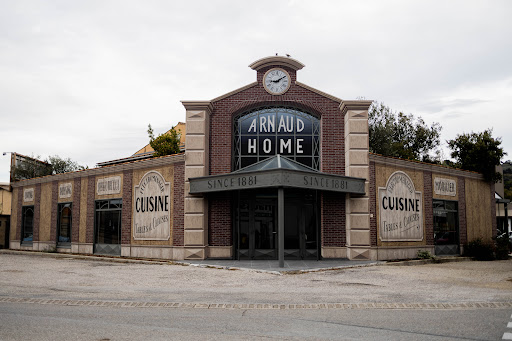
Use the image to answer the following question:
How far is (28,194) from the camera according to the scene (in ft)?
100

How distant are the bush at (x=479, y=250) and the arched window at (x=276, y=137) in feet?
31.5

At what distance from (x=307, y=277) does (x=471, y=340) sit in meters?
8.40

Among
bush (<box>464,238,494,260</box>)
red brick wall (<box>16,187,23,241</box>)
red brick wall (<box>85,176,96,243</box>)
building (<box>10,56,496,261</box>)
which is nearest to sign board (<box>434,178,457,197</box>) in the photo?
building (<box>10,56,496,261</box>)

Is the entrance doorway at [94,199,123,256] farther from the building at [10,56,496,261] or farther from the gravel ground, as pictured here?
the gravel ground

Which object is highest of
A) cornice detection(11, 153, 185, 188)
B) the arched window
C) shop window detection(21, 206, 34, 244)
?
the arched window

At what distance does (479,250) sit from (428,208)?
3872 millimetres

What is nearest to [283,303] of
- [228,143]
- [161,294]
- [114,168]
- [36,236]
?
[161,294]

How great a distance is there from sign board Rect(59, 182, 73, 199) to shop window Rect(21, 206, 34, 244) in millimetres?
4539

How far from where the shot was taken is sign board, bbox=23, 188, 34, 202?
30.3 meters

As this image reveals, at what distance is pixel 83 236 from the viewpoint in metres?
25.0

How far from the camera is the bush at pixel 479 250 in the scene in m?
23.4

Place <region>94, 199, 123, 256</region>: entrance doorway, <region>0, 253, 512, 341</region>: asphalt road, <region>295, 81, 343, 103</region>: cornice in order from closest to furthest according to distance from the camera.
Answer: <region>0, 253, 512, 341</region>: asphalt road → <region>295, 81, 343, 103</region>: cornice → <region>94, 199, 123, 256</region>: entrance doorway

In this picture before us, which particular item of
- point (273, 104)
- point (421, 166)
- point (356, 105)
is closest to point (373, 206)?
point (421, 166)

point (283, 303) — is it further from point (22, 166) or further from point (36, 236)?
point (22, 166)
